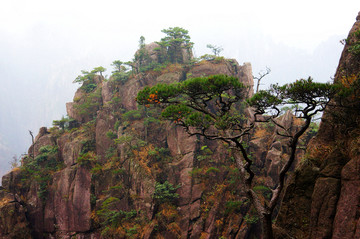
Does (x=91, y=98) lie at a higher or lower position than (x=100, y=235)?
higher

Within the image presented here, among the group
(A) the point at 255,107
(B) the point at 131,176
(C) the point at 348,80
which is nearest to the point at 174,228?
(B) the point at 131,176

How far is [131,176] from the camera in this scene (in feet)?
73.0

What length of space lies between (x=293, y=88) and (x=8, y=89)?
184789 mm

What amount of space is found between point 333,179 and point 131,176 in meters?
18.2

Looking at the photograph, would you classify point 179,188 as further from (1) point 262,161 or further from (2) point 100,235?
(2) point 100,235

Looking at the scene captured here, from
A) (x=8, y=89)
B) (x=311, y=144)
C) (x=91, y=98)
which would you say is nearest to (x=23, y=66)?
(x=8, y=89)

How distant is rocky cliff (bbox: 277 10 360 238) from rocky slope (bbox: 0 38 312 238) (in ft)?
29.1

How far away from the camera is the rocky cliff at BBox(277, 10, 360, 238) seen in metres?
6.83

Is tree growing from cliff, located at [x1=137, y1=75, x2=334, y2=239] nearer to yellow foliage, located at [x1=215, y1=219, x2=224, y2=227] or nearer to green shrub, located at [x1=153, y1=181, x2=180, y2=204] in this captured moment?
yellow foliage, located at [x1=215, y1=219, x2=224, y2=227]

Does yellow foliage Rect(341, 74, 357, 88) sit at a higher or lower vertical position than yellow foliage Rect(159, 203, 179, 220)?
higher

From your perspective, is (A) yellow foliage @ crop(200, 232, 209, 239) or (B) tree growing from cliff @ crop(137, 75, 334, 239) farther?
(A) yellow foliage @ crop(200, 232, 209, 239)

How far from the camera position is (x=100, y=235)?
867 inches

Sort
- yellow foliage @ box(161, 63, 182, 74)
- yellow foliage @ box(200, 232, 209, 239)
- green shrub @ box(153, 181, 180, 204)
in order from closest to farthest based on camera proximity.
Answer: yellow foliage @ box(200, 232, 209, 239), green shrub @ box(153, 181, 180, 204), yellow foliage @ box(161, 63, 182, 74)

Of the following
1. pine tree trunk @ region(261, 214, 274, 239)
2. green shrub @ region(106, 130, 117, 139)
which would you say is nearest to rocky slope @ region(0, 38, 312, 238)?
green shrub @ region(106, 130, 117, 139)
